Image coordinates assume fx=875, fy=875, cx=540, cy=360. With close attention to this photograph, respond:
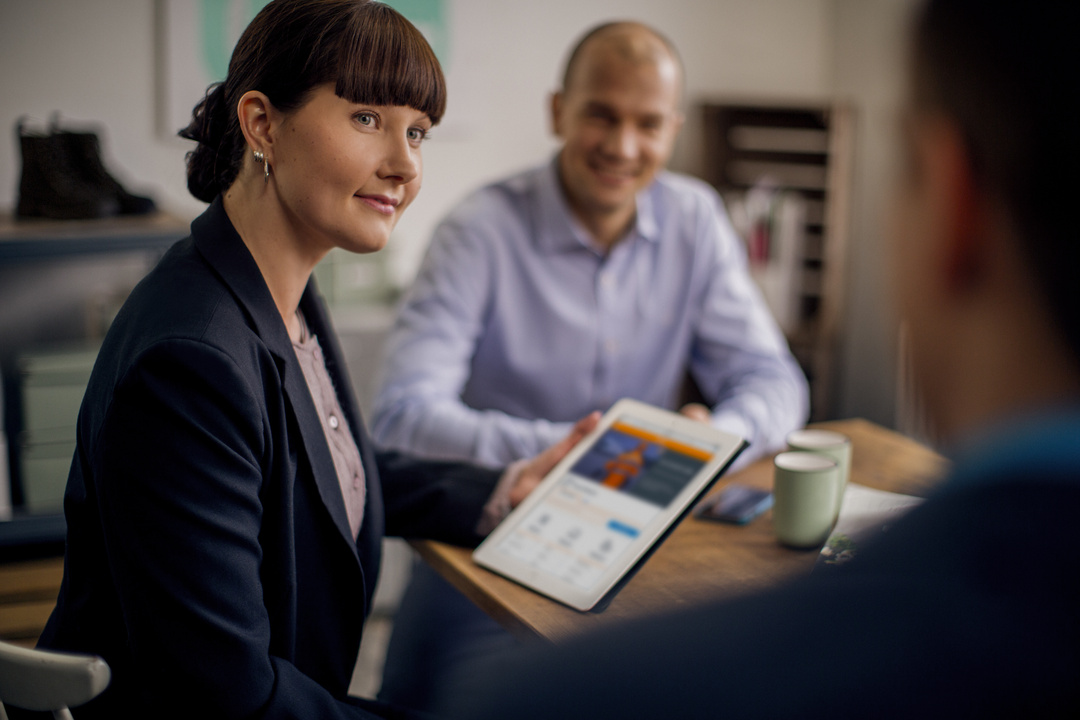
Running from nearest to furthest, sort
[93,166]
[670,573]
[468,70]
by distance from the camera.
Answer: [670,573]
[93,166]
[468,70]

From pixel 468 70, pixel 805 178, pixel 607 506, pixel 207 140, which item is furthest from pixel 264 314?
pixel 805 178

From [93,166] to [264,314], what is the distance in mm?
1237

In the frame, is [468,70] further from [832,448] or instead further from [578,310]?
[832,448]

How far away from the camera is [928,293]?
0.41 metres

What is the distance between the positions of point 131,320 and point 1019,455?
689mm

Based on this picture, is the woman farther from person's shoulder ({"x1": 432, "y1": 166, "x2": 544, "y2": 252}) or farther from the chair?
person's shoulder ({"x1": 432, "y1": 166, "x2": 544, "y2": 252})

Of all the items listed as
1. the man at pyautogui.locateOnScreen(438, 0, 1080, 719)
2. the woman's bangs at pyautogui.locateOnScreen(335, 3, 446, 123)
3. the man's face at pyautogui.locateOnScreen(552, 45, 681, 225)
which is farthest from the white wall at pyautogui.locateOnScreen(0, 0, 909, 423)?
the man at pyautogui.locateOnScreen(438, 0, 1080, 719)

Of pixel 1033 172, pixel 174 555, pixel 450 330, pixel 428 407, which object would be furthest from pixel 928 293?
pixel 450 330

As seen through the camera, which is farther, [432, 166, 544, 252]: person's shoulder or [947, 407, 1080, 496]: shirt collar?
[432, 166, 544, 252]: person's shoulder

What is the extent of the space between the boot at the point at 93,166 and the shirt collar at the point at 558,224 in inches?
33.8

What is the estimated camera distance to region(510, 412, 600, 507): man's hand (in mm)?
1156

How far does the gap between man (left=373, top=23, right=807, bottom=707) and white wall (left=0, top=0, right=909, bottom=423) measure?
425mm

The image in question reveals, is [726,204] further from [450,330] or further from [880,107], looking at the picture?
[880,107]

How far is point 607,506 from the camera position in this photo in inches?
41.4
